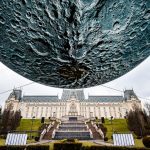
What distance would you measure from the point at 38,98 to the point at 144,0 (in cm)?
9223

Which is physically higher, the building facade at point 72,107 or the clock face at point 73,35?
the building facade at point 72,107

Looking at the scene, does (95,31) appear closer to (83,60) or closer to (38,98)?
(83,60)

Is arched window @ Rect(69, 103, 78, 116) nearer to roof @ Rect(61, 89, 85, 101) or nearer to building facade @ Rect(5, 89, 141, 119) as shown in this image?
building facade @ Rect(5, 89, 141, 119)

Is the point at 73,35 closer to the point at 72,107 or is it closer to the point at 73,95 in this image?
the point at 72,107

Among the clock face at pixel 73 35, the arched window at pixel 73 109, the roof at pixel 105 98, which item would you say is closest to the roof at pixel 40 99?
the arched window at pixel 73 109

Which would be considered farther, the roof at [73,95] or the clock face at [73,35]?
the roof at [73,95]

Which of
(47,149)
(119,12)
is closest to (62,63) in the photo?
(119,12)

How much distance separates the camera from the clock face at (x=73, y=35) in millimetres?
980

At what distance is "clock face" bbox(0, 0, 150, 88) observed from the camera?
3.22 ft

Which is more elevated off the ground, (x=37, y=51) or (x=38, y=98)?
(x=38, y=98)

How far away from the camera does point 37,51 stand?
127 centimetres

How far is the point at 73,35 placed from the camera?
41.1 inches

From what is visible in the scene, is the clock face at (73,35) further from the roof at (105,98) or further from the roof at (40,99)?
the roof at (105,98)

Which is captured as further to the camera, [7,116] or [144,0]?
[7,116]
